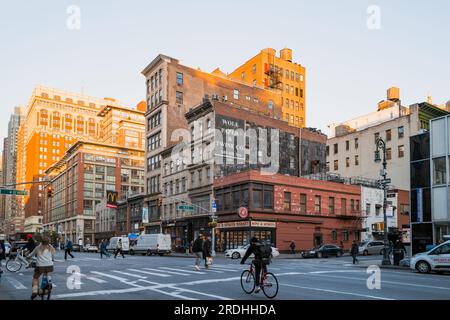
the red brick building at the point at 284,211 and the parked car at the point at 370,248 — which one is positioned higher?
the red brick building at the point at 284,211

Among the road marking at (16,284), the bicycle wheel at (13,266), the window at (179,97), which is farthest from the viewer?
the window at (179,97)

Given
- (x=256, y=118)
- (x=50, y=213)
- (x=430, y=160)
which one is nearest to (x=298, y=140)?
(x=256, y=118)

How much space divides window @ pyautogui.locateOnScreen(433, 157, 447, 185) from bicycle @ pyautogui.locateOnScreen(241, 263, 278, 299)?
22160 mm

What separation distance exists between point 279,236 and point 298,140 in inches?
880

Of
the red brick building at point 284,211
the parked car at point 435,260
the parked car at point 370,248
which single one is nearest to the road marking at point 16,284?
the parked car at point 435,260

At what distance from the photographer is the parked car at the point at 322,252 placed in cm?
4562

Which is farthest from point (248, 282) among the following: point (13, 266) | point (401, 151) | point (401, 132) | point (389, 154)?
point (389, 154)

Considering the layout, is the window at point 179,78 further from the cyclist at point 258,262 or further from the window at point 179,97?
the cyclist at point 258,262

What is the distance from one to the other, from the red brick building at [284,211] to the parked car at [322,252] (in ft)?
22.2

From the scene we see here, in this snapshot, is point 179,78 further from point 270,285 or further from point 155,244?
point 270,285

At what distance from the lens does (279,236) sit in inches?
2085

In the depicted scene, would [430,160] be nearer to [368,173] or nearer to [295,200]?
[295,200]

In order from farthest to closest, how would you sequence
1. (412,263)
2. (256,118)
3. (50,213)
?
(50,213), (256,118), (412,263)
